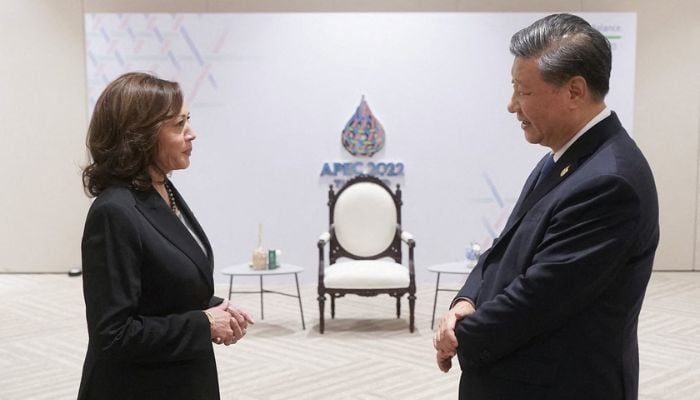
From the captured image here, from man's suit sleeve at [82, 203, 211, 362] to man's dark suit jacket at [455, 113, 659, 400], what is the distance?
2.68ft

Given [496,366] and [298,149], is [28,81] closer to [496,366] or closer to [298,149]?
[298,149]

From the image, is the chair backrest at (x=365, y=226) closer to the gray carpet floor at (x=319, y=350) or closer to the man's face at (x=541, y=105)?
the gray carpet floor at (x=319, y=350)

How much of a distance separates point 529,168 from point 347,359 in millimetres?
3408

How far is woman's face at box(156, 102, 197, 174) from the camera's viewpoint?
2.17 meters

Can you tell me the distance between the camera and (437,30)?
780 centimetres

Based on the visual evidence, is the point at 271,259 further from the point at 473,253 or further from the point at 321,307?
the point at 473,253

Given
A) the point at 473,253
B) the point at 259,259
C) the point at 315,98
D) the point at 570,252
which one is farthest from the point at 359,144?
the point at 570,252

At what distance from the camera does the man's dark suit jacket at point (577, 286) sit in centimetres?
181

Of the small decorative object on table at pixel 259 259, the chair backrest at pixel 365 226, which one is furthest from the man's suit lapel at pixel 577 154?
the chair backrest at pixel 365 226

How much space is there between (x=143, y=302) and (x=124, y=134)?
44cm

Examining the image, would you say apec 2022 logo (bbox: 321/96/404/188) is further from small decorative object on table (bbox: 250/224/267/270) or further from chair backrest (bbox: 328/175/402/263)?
small decorative object on table (bbox: 250/224/267/270)

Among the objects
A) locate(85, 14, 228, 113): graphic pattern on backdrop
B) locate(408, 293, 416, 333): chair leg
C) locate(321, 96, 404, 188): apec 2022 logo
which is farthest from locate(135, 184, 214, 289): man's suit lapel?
locate(85, 14, 228, 113): graphic pattern on backdrop

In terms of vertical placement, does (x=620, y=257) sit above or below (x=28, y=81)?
below

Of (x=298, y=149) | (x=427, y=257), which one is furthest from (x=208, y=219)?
(x=427, y=257)
